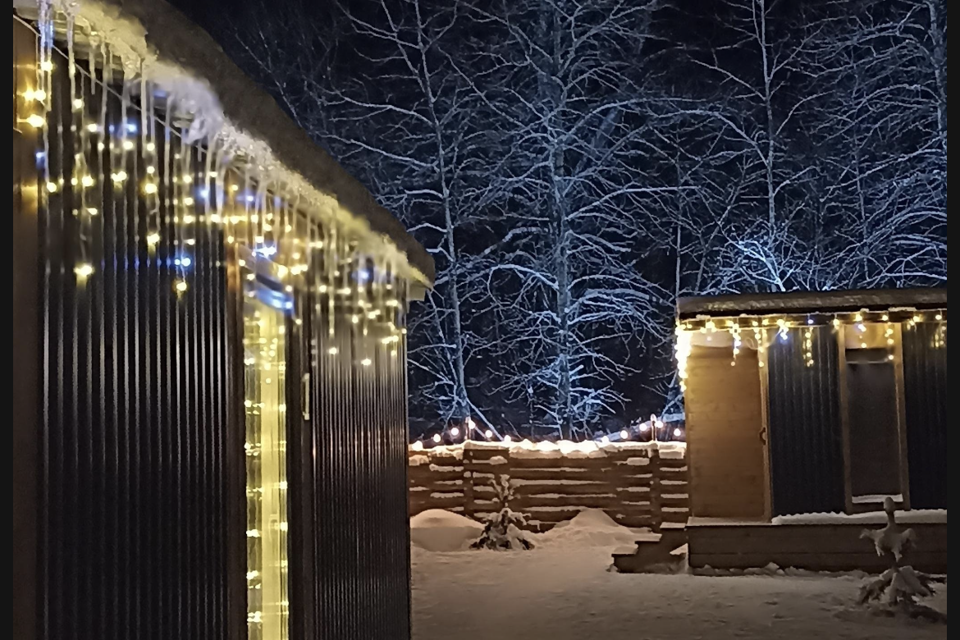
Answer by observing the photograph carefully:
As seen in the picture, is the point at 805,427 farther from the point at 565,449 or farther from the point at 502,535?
the point at 565,449

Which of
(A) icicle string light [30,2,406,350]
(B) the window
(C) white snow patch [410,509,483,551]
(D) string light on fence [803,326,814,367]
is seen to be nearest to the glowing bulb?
(A) icicle string light [30,2,406,350]

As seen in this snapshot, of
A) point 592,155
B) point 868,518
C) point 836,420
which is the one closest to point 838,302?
point 836,420

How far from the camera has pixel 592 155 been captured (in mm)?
20078

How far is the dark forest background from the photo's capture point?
19781 millimetres

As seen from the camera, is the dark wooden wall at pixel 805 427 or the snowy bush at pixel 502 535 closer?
the dark wooden wall at pixel 805 427

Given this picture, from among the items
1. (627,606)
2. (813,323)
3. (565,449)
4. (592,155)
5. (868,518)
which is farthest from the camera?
(592,155)

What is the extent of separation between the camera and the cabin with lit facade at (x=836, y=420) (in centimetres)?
1095

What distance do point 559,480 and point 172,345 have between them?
11.9m

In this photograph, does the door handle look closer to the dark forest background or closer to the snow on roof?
the snow on roof

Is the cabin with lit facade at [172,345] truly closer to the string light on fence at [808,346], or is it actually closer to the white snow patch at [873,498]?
the string light on fence at [808,346]

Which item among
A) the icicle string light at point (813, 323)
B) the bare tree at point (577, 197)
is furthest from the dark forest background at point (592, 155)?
the icicle string light at point (813, 323)

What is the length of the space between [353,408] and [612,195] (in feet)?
47.4

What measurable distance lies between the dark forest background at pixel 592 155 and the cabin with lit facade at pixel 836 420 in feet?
25.8

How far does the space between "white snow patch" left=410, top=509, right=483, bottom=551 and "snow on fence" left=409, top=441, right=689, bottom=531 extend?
655 millimetres
